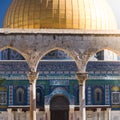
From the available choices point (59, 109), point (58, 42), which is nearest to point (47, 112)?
point (59, 109)

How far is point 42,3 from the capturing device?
32844mm

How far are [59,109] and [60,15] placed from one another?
4664mm

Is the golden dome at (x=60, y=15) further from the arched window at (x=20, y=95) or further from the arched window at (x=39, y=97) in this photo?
the arched window at (x=39, y=97)

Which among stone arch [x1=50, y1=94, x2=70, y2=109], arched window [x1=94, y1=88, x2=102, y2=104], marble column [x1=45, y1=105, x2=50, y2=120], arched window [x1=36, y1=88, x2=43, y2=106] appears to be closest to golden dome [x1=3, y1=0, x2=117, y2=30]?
arched window [x1=94, y1=88, x2=102, y2=104]

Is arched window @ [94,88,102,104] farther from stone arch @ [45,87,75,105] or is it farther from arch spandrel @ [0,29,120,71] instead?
arch spandrel @ [0,29,120,71]

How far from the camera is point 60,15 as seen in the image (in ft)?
105

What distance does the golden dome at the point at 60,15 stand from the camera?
105ft

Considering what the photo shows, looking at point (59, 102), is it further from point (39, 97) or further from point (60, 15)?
point (60, 15)

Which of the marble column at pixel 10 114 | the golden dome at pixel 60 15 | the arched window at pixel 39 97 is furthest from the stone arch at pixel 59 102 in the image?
the golden dome at pixel 60 15

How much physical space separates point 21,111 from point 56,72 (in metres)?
2.59

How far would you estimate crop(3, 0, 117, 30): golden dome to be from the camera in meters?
32.0

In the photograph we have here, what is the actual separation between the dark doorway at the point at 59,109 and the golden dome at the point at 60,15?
3.88 meters

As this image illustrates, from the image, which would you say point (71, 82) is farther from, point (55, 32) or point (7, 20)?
point (55, 32)

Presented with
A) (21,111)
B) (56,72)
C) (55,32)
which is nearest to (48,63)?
(56,72)
